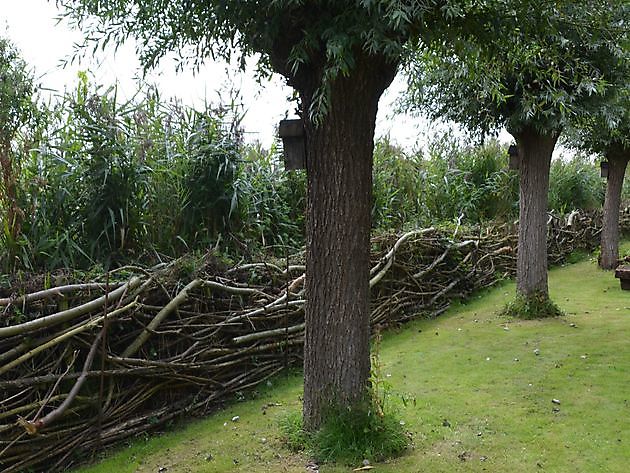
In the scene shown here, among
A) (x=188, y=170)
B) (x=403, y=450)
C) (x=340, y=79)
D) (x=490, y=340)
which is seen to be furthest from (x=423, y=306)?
(x=340, y=79)

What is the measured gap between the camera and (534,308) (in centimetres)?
638

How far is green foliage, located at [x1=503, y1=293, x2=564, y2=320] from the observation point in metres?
6.38

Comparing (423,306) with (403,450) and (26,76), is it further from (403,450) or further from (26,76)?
(26,76)

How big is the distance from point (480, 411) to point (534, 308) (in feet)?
9.97

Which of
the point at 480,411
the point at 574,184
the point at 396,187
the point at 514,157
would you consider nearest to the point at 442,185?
the point at 396,187

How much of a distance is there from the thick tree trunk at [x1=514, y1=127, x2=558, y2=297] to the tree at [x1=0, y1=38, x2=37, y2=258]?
471 cm

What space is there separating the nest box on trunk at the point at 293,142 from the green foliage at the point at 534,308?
4219 millimetres

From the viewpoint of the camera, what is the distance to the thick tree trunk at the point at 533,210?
6.25 m

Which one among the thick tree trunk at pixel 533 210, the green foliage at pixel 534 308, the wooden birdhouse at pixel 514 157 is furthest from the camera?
the wooden birdhouse at pixel 514 157

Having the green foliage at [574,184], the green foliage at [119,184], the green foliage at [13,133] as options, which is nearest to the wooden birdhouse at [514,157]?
the green foliage at [119,184]

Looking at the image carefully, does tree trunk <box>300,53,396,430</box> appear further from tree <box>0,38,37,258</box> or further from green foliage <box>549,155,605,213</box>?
green foliage <box>549,155,605,213</box>

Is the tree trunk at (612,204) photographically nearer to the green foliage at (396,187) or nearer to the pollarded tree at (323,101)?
the green foliage at (396,187)

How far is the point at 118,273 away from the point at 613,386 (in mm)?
3490

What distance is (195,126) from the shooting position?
17.1 ft
